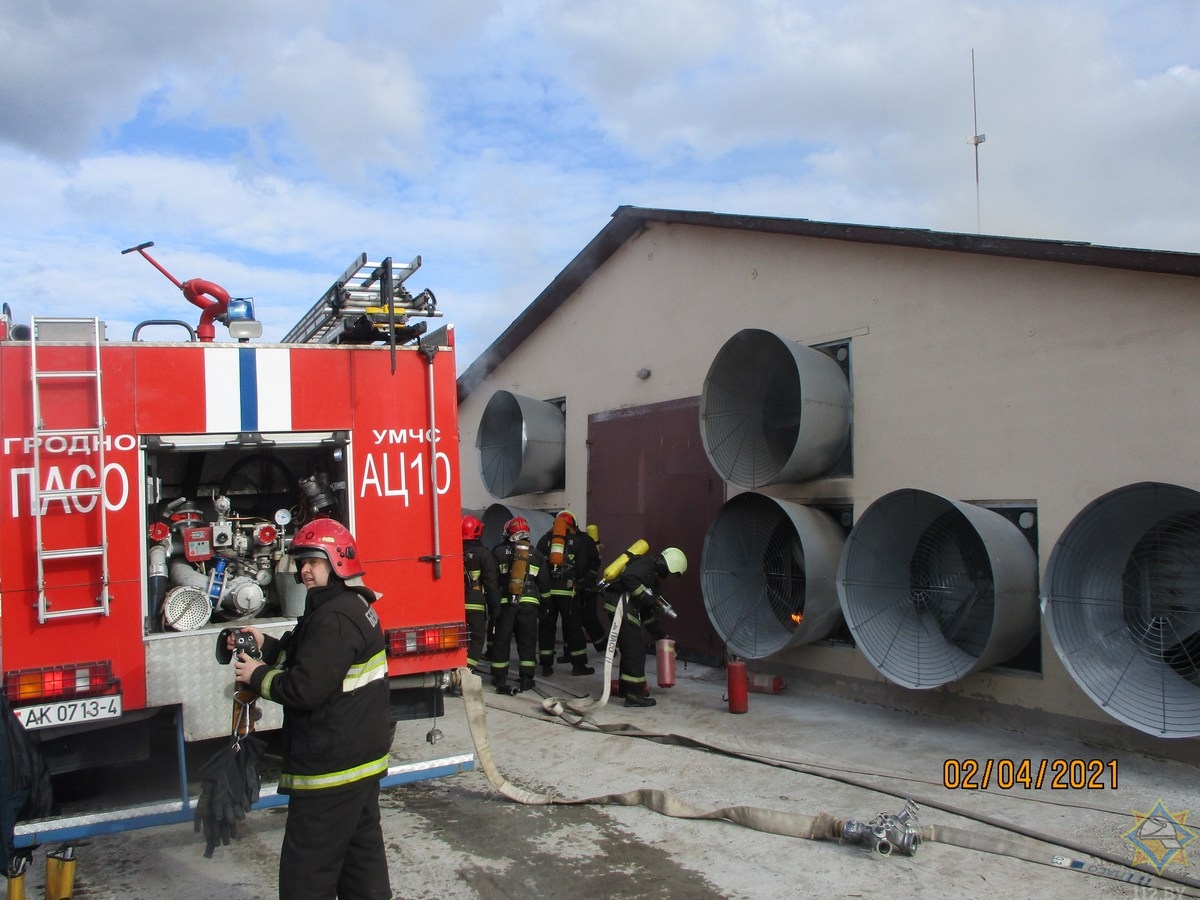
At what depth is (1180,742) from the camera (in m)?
5.97

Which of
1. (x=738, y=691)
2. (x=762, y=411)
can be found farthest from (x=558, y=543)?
(x=738, y=691)

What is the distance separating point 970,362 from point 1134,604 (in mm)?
2296

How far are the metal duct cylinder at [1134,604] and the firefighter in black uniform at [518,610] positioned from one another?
4708 millimetres

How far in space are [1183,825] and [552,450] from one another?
8.72 meters

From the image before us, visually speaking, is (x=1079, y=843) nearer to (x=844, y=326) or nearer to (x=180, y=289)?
(x=844, y=326)

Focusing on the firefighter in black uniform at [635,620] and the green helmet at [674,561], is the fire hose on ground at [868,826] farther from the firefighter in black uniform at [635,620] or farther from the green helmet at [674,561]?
the green helmet at [674,561]

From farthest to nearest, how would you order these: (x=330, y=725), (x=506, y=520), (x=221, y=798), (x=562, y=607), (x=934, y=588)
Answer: (x=506, y=520) < (x=562, y=607) < (x=934, y=588) < (x=221, y=798) < (x=330, y=725)

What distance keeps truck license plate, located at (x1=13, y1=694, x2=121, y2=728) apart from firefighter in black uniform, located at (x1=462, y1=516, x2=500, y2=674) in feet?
14.5

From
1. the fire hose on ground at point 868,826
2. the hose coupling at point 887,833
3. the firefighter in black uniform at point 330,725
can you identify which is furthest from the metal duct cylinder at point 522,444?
the firefighter in black uniform at point 330,725

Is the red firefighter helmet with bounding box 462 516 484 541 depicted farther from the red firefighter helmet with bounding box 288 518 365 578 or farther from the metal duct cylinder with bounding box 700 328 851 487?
the red firefighter helmet with bounding box 288 518 365 578

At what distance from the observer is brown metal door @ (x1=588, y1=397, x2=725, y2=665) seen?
10.2 metres

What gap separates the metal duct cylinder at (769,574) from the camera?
8.11m

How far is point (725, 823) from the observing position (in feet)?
17.2

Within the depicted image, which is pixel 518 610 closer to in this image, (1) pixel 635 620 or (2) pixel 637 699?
(1) pixel 635 620
